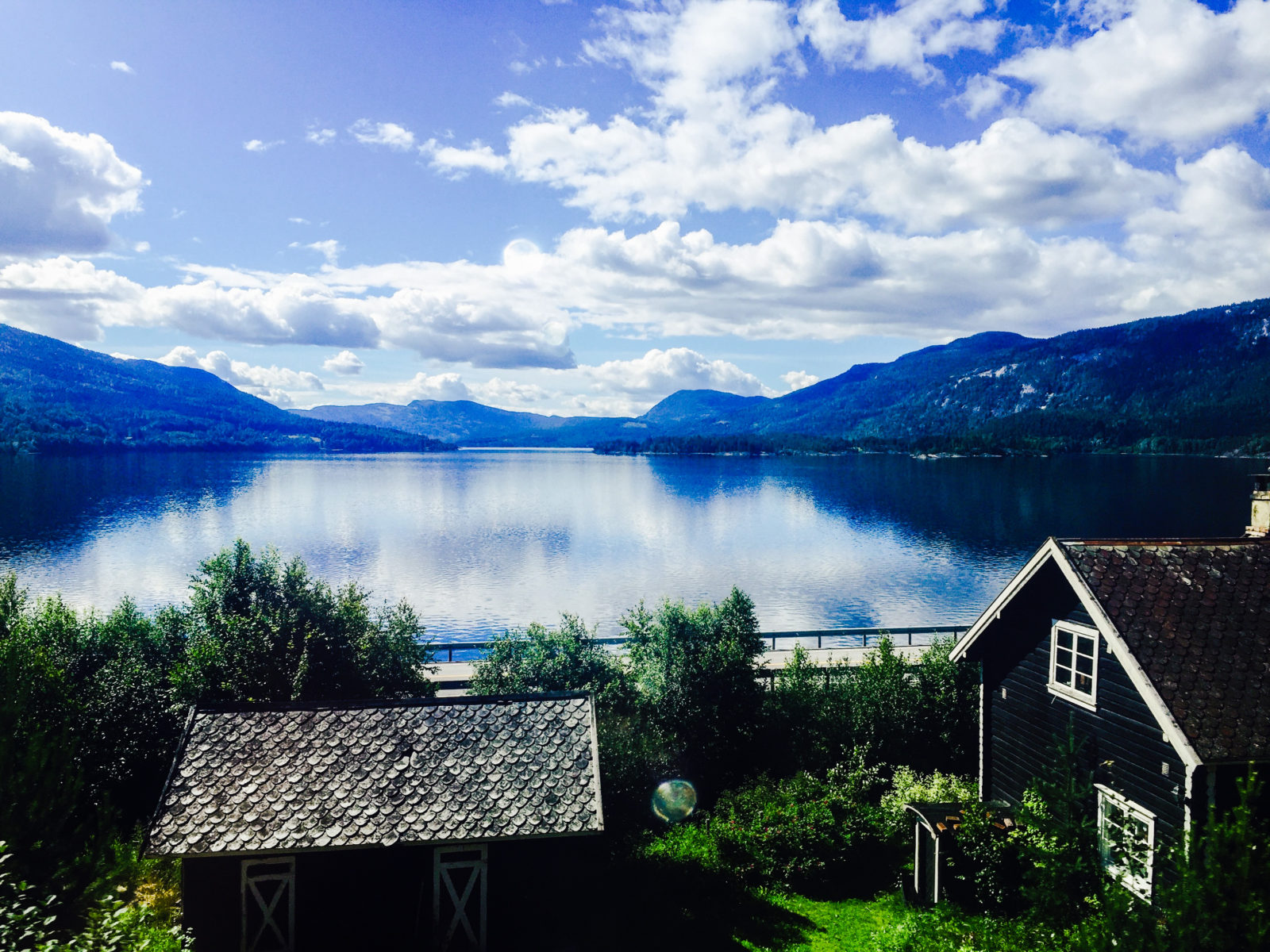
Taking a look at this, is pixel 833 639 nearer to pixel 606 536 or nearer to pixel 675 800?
pixel 675 800

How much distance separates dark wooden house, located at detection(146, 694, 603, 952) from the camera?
14.1 meters

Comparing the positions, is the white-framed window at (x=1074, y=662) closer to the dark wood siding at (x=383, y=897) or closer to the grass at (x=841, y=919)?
the grass at (x=841, y=919)

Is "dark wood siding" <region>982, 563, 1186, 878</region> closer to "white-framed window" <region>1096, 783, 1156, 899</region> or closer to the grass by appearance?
"white-framed window" <region>1096, 783, 1156, 899</region>

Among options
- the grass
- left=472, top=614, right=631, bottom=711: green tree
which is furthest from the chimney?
left=472, top=614, right=631, bottom=711: green tree

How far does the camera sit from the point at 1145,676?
47.1ft

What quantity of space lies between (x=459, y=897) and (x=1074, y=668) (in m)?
14.0

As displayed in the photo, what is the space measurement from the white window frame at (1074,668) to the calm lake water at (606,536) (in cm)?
3277

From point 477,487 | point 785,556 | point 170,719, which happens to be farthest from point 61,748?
point 477,487

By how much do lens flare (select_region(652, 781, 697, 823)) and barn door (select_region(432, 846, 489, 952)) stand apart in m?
9.72

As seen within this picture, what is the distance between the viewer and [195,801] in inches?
565

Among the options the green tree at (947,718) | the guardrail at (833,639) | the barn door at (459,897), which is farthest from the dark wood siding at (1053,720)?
the barn door at (459,897)

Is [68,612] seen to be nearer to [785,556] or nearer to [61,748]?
[61,748]

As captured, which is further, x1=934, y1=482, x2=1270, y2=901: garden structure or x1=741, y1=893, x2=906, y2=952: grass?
x1=741, y1=893, x2=906, y2=952: grass

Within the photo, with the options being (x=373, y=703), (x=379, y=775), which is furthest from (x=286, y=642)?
(x=379, y=775)
